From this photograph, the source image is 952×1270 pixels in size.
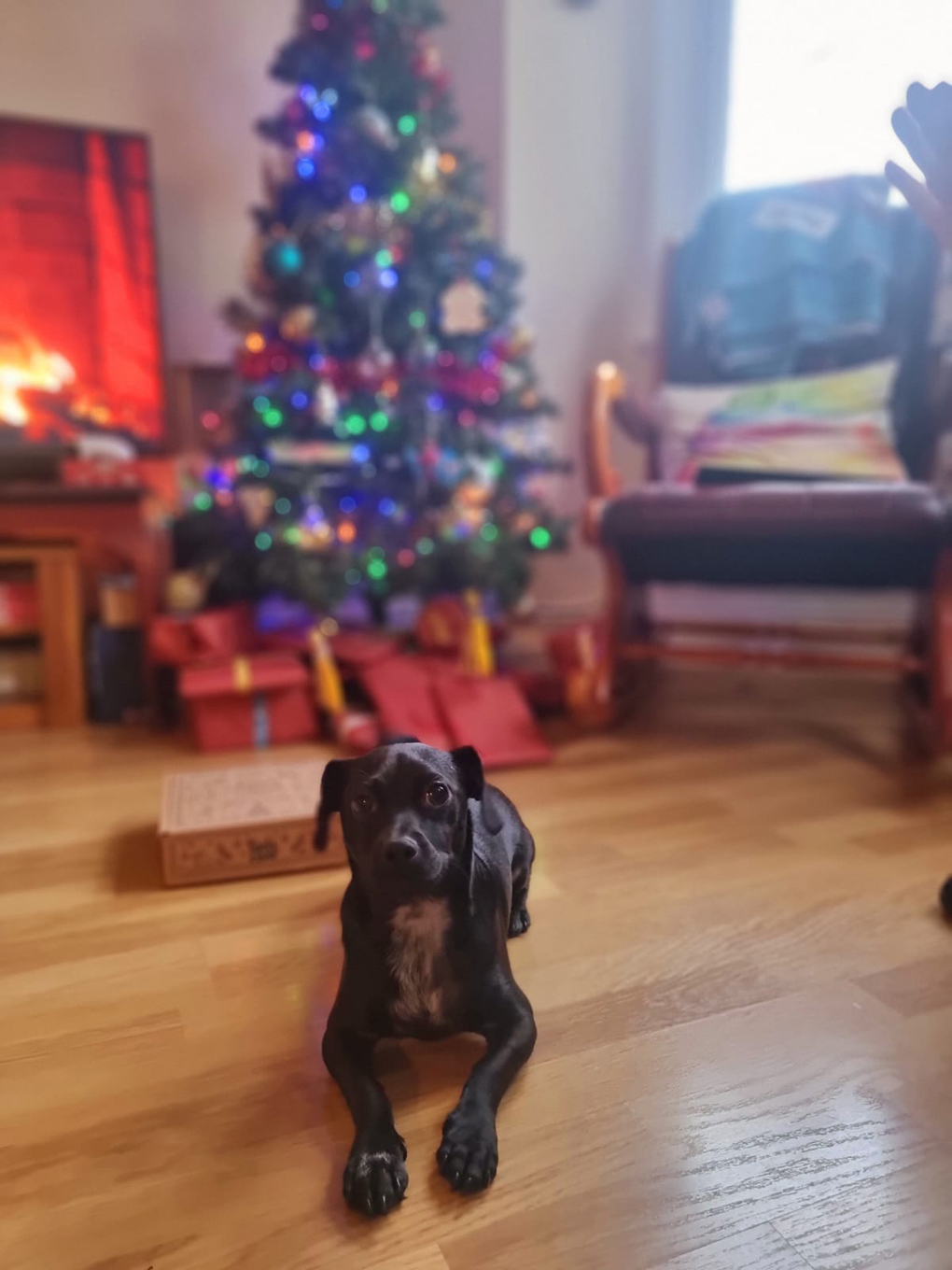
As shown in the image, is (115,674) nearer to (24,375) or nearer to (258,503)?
(258,503)

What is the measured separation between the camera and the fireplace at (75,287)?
7.21ft

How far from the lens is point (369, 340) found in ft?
6.48

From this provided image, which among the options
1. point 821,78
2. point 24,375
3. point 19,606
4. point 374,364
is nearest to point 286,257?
point 374,364

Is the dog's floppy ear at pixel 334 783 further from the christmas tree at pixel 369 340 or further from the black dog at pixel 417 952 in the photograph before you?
the christmas tree at pixel 369 340

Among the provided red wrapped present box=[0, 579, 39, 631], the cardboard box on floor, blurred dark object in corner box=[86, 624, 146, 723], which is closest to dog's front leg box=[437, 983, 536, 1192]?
the cardboard box on floor

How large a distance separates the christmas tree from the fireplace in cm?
45

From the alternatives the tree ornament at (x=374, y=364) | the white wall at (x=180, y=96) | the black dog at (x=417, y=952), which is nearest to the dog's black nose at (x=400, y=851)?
the black dog at (x=417, y=952)

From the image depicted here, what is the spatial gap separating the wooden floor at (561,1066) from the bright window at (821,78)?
5.56 ft

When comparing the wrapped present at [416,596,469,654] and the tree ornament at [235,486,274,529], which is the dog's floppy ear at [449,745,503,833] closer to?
the wrapped present at [416,596,469,654]

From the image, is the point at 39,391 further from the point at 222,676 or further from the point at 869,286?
the point at 869,286

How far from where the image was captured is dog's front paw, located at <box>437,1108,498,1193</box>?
61cm

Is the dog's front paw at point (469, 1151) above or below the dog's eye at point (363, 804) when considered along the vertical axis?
below

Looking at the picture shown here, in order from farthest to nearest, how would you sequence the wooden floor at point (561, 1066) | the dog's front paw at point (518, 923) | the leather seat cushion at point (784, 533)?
the leather seat cushion at point (784, 533) → the dog's front paw at point (518, 923) → the wooden floor at point (561, 1066)

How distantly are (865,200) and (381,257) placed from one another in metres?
1.05
